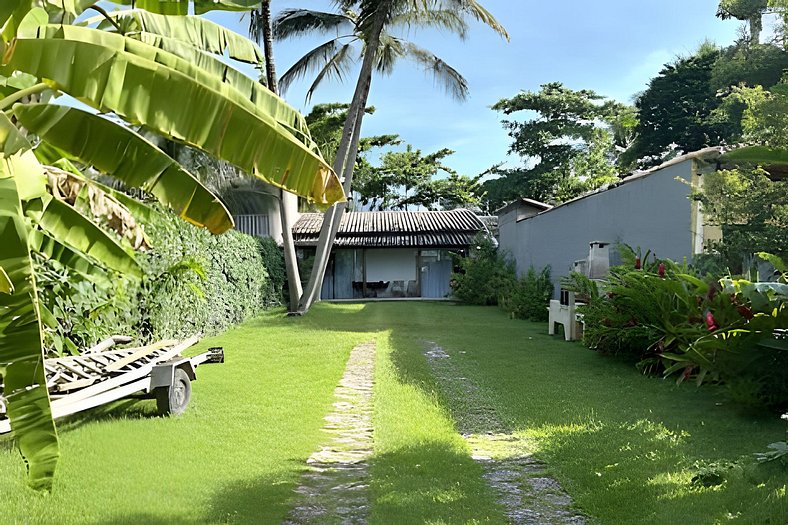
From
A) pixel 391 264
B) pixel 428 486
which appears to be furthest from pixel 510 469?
pixel 391 264

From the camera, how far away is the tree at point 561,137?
36.6 metres

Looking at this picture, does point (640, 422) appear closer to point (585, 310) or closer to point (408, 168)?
point (585, 310)

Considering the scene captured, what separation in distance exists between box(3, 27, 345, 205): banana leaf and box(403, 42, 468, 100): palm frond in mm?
18658

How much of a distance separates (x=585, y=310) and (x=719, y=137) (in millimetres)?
31302

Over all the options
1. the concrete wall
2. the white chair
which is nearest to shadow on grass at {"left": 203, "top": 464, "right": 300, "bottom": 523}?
the concrete wall

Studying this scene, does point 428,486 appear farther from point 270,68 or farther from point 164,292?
point 270,68

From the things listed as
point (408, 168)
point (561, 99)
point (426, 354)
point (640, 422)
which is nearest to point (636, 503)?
point (640, 422)

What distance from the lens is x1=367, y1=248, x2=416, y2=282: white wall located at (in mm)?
28875

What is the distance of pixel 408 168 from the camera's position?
144ft

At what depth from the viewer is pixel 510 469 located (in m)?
5.04

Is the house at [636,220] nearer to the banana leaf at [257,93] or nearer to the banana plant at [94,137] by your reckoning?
the banana leaf at [257,93]

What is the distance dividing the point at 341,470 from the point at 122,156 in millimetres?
2947

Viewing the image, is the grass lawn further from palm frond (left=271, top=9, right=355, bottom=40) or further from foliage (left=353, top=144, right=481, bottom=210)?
foliage (left=353, top=144, right=481, bottom=210)

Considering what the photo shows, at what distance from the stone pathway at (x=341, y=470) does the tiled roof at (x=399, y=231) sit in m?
19.9
